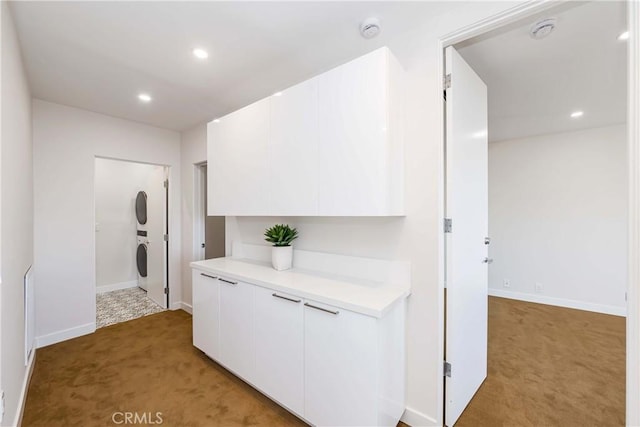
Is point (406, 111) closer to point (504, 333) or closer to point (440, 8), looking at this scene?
point (440, 8)

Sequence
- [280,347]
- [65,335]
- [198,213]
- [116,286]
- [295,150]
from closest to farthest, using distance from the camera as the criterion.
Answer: [280,347]
[295,150]
[65,335]
[198,213]
[116,286]

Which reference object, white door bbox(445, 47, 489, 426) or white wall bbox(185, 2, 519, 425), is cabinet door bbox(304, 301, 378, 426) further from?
white door bbox(445, 47, 489, 426)

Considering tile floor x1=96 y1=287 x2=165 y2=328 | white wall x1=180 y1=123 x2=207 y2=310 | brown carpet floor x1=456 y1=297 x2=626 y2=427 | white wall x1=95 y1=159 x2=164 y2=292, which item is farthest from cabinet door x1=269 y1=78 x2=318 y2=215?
white wall x1=95 y1=159 x2=164 y2=292

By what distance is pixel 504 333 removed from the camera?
295cm

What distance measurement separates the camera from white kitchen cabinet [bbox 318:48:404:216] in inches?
58.4

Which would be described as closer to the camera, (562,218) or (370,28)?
(370,28)

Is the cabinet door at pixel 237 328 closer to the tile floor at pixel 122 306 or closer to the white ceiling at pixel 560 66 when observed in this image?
the tile floor at pixel 122 306

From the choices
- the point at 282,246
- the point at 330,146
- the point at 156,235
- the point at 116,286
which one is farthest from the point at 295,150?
the point at 116,286

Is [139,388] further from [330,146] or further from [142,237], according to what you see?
[142,237]

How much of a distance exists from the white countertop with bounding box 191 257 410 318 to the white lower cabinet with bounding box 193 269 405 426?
4 centimetres

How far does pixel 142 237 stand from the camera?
455cm

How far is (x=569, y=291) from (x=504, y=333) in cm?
173

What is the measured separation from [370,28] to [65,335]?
4.24 m

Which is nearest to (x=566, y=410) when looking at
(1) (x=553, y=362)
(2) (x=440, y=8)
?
(1) (x=553, y=362)
